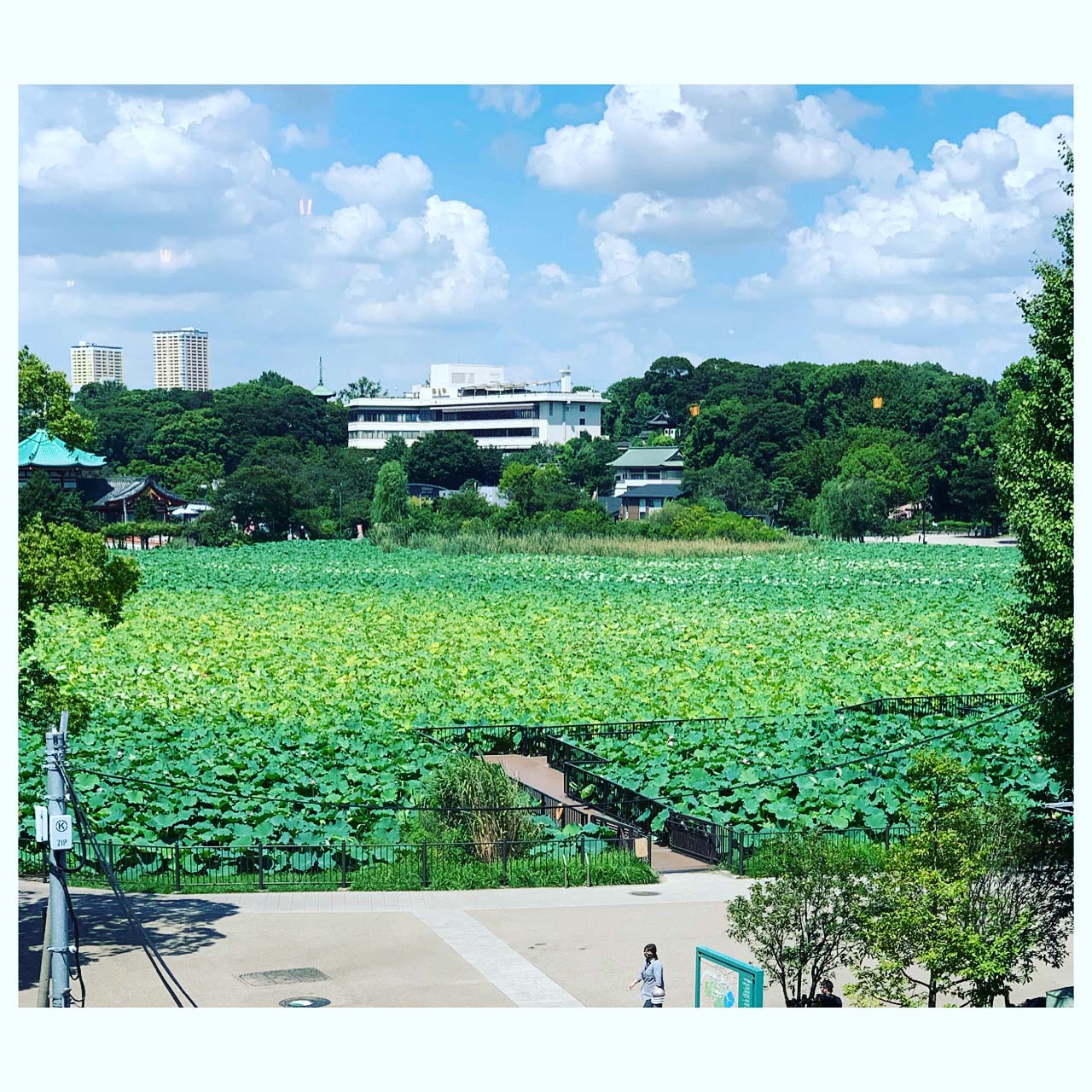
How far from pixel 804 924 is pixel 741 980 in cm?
221

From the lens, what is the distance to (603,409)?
6132 inches

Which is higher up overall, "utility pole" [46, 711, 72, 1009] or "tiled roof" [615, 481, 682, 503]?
"tiled roof" [615, 481, 682, 503]

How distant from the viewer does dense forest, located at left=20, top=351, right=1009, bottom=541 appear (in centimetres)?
9425

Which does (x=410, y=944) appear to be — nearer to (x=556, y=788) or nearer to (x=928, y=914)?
(x=928, y=914)

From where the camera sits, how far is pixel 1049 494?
59.4 feet

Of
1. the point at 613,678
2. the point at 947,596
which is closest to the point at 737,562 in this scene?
the point at 947,596

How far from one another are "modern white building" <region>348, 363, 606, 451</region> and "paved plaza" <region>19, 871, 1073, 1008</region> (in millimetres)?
123585

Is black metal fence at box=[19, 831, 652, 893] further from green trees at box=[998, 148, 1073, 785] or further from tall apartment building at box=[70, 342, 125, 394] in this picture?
tall apartment building at box=[70, 342, 125, 394]

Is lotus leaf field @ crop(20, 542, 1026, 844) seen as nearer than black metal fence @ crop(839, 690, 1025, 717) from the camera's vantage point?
Yes

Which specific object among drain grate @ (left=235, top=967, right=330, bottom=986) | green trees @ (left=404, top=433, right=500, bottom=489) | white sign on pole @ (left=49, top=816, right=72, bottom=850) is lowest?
drain grate @ (left=235, top=967, right=330, bottom=986)

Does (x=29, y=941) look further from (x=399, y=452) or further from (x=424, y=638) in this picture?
(x=399, y=452)

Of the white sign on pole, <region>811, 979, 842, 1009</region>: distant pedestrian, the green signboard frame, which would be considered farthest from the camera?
<region>811, 979, 842, 1009</region>: distant pedestrian

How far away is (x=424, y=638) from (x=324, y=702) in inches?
442

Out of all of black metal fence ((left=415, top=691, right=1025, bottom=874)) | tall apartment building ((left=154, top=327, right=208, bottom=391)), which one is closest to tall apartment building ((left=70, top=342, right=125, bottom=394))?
tall apartment building ((left=154, top=327, right=208, bottom=391))
